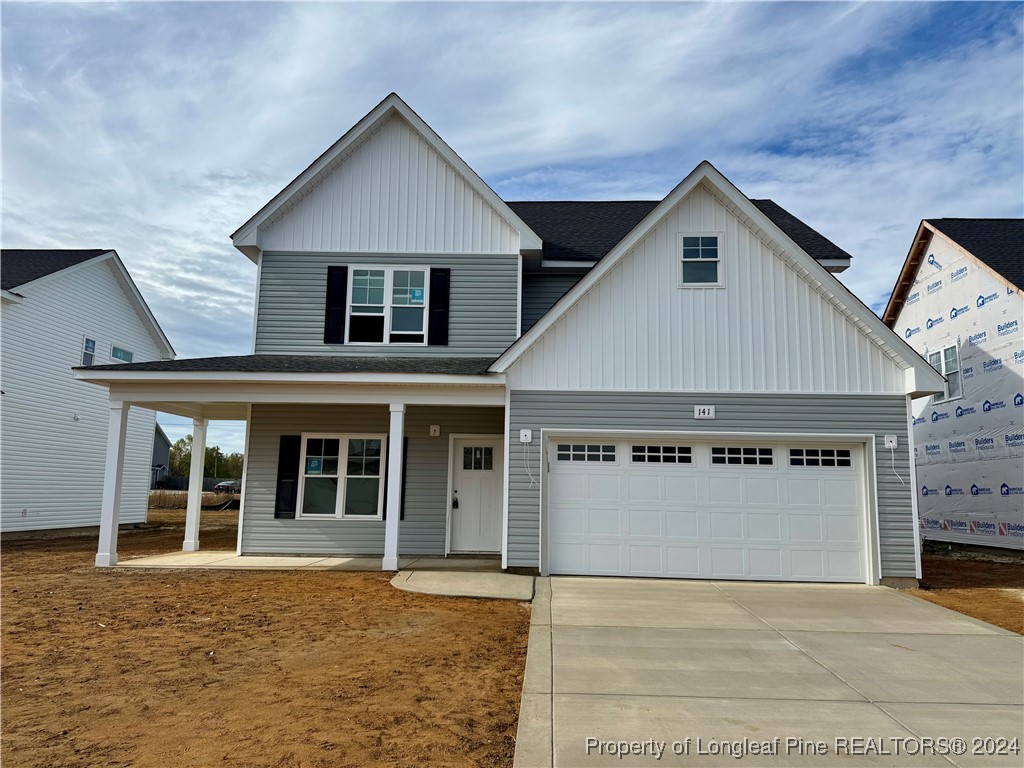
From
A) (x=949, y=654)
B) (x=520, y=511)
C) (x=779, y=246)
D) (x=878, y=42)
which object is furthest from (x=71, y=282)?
(x=949, y=654)

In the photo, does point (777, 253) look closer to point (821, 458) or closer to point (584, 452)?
point (821, 458)

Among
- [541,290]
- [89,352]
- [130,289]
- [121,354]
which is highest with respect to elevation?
[130,289]

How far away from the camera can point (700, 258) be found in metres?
10.9

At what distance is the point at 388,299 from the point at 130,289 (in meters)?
12.6

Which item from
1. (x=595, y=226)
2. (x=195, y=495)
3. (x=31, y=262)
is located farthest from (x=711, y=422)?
(x=31, y=262)

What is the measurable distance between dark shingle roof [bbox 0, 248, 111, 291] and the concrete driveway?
16298mm

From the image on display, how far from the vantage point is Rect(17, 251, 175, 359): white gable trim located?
57.7 feet

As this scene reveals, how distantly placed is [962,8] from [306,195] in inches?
439

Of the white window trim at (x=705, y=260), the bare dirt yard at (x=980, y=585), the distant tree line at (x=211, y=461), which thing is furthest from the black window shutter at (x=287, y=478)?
the distant tree line at (x=211, y=461)

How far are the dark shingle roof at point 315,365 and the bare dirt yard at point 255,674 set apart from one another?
328cm

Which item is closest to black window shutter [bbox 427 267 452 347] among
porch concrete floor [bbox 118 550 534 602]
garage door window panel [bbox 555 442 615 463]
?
garage door window panel [bbox 555 442 615 463]

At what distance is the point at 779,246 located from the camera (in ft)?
34.9

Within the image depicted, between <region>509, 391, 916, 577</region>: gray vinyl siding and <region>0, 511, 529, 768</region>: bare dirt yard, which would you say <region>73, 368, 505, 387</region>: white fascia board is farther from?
<region>0, 511, 529, 768</region>: bare dirt yard

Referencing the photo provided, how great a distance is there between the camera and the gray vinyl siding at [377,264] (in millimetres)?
12766
